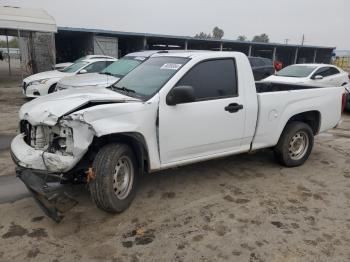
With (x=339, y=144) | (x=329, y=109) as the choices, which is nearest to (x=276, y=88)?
(x=329, y=109)

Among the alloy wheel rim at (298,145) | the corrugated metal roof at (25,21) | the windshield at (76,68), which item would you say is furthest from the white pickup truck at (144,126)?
the corrugated metal roof at (25,21)

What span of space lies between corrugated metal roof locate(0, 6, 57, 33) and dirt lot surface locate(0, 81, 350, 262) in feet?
43.6

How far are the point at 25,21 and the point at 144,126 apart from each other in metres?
15.5

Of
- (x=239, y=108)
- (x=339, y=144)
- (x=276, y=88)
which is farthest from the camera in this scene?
(x=339, y=144)

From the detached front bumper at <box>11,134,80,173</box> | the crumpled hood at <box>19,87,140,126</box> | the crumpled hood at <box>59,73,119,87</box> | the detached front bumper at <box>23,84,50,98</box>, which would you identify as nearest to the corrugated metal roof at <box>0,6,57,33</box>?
the detached front bumper at <box>23,84,50,98</box>

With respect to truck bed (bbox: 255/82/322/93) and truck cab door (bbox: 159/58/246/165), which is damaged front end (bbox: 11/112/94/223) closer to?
truck cab door (bbox: 159/58/246/165)

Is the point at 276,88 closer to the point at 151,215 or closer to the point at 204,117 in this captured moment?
the point at 204,117

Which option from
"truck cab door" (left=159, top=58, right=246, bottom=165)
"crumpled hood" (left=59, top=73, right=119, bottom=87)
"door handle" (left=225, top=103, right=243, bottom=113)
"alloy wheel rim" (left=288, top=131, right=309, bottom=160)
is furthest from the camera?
"crumpled hood" (left=59, top=73, right=119, bottom=87)

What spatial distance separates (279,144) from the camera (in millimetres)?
5727

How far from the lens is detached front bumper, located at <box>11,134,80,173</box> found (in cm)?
363

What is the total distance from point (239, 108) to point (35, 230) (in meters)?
2.91

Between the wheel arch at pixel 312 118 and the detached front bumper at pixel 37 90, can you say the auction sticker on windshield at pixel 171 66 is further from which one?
the detached front bumper at pixel 37 90

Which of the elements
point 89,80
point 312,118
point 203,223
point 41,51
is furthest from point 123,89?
point 41,51

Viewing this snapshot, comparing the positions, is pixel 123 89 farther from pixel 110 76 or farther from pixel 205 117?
pixel 110 76
